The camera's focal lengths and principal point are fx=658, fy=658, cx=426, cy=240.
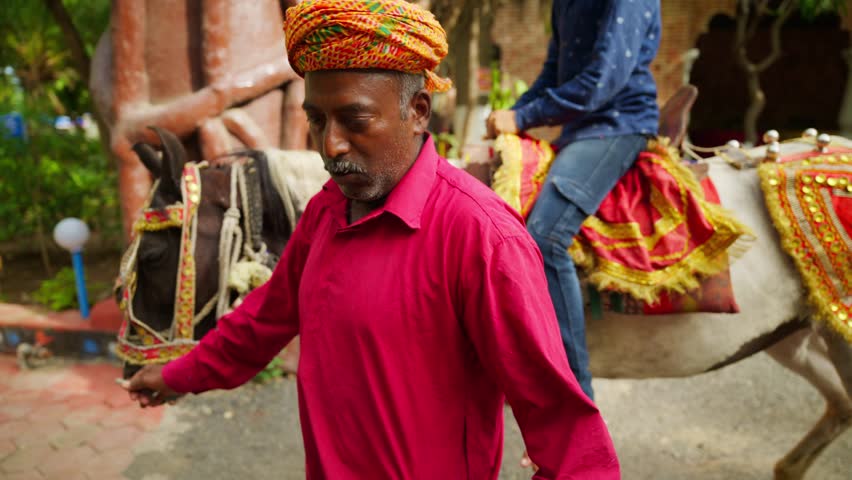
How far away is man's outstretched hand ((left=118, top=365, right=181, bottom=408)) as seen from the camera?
73.1 inches

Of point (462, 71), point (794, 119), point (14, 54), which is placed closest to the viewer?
point (462, 71)

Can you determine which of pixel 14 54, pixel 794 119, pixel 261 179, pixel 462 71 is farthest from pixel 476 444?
pixel 794 119

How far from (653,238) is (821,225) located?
0.64 metres

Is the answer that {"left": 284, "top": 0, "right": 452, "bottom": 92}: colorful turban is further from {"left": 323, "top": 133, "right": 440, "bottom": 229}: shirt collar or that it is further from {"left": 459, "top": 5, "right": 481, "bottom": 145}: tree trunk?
{"left": 459, "top": 5, "right": 481, "bottom": 145}: tree trunk

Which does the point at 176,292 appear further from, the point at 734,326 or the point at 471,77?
the point at 471,77

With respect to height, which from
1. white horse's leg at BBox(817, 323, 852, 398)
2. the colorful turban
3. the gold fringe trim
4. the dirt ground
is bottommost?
the dirt ground

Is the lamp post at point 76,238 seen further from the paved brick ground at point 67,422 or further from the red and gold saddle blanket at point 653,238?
the red and gold saddle blanket at point 653,238

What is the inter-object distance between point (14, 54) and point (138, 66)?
670cm

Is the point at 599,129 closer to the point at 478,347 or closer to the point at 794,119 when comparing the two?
the point at 478,347

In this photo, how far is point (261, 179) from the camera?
8.66 ft

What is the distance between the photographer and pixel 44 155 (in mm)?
7781

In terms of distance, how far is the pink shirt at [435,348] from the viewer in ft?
3.94

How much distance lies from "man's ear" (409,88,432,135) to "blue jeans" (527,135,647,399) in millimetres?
1137

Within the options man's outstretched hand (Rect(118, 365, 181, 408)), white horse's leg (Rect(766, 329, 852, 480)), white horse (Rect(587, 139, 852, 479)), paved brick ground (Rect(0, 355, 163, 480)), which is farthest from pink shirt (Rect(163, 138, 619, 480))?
paved brick ground (Rect(0, 355, 163, 480))
